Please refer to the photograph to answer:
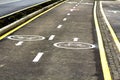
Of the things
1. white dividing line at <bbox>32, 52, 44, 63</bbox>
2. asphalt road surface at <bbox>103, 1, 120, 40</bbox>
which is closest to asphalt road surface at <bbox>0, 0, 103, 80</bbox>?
white dividing line at <bbox>32, 52, 44, 63</bbox>

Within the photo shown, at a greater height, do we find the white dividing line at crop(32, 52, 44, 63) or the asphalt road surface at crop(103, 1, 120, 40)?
the white dividing line at crop(32, 52, 44, 63)

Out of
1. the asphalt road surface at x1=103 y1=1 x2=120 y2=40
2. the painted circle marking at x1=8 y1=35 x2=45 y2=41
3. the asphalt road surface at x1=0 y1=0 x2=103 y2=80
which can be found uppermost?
the asphalt road surface at x1=0 y1=0 x2=103 y2=80

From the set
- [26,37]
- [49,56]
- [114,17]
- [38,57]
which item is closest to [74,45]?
[49,56]

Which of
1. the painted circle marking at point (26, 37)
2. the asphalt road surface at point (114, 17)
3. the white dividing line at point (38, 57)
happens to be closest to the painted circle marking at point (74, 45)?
the painted circle marking at point (26, 37)

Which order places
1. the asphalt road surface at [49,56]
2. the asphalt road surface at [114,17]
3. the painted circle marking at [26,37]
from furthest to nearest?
the asphalt road surface at [114,17]
the painted circle marking at [26,37]
the asphalt road surface at [49,56]

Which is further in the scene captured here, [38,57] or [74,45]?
[74,45]

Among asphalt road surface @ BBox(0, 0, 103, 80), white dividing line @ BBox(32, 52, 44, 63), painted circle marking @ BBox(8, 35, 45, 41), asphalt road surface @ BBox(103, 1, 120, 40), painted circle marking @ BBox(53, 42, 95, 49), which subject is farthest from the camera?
asphalt road surface @ BBox(103, 1, 120, 40)

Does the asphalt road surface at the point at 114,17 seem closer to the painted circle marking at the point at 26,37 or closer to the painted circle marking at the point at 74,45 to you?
the painted circle marking at the point at 74,45

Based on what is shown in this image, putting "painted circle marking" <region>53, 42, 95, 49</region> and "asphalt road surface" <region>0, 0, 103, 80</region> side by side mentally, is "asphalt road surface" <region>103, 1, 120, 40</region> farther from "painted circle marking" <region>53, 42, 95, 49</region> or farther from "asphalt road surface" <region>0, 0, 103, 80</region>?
"painted circle marking" <region>53, 42, 95, 49</region>

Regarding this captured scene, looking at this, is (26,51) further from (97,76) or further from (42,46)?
(97,76)

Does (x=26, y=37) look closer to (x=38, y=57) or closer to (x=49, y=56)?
(x=49, y=56)

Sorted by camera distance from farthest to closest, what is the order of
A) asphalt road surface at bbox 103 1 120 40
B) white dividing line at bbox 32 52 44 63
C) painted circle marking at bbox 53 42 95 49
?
asphalt road surface at bbox 103 1 120 40, painted circle marking at bbox 53 42 95 49, white dividing line at bbox 32 52 44 63

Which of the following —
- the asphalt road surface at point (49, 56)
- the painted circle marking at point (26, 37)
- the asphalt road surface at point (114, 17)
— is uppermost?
the asphalt road surface at point (49, 56)

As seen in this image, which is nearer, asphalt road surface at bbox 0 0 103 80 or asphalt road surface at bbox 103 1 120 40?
asphalt road surface at bbox 0 0 103 80
